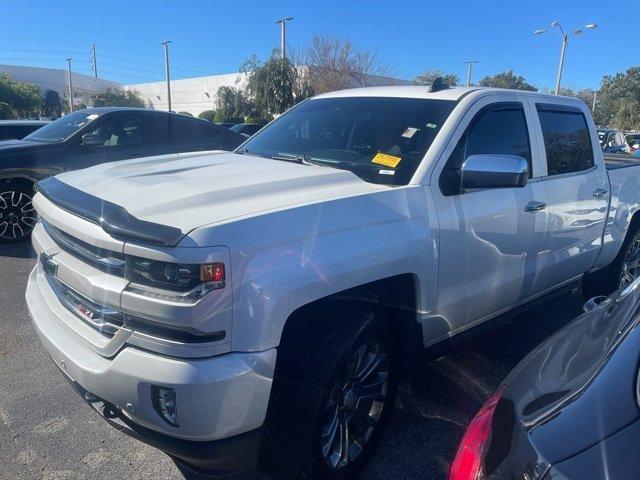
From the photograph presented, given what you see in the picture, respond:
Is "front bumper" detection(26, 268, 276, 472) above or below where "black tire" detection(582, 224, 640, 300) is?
above

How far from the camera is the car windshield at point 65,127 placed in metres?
7.27

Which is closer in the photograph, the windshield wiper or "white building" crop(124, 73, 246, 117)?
the windshield wiper

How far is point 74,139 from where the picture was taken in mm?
7191

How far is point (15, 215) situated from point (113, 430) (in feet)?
15.6

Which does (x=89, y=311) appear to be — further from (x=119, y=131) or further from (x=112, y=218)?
(x=119, y=131)

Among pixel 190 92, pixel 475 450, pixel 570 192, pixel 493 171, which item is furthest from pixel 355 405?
pixel 190 92

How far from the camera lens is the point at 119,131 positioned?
760 cm

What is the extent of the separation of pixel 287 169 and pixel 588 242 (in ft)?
8.79

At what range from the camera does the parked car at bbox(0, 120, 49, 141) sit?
9727 mm

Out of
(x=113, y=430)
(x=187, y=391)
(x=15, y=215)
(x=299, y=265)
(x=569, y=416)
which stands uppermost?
(x=299, y=265)

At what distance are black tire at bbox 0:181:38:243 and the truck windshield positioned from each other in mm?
4195

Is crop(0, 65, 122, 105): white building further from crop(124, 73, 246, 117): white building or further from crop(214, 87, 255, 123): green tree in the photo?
crop(214, 87, 255, 123): green tree

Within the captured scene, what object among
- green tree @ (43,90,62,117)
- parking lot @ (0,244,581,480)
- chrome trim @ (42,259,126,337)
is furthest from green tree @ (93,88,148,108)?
chrome trim @ (42,259,126,337)

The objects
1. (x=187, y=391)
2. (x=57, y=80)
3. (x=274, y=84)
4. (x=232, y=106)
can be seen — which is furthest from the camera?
(x=57, y=80)
